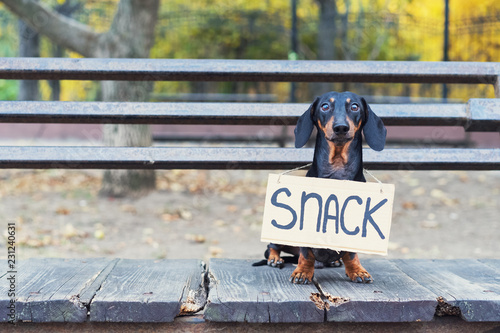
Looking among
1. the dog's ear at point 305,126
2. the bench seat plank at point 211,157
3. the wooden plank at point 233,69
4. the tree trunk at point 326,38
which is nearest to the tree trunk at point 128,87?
the wooden plank at point 233,69

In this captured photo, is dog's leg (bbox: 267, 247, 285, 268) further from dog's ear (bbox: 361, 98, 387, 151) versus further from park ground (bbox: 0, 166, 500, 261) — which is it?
park ground (bbox: 0, 166, 500, 261)

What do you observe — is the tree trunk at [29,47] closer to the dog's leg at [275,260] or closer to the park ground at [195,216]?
the park ground at [195,216]

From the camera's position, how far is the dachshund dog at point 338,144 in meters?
1.86

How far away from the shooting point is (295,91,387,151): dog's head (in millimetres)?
1806

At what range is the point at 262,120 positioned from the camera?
2297mm

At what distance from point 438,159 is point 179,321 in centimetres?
130

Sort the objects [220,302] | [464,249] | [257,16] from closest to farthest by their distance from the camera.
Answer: [220,302], [464,249], [257,16]

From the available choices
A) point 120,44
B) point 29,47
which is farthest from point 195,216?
point 29,47

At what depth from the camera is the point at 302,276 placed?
1.87 m

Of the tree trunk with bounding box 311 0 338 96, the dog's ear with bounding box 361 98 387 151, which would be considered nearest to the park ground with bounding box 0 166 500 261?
the dog's ear with bounding box 361 98 387 151

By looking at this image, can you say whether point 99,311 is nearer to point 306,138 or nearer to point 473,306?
point 306,138

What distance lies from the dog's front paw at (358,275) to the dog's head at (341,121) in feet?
1.55

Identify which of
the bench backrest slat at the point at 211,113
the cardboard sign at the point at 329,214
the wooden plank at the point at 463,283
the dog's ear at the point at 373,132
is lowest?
the wooden plank at the point at 463,283

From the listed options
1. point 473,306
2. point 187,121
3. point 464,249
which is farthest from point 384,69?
point 464,249
